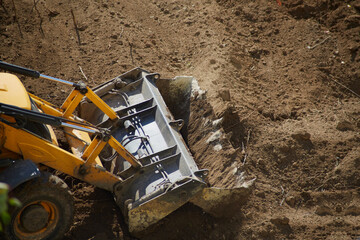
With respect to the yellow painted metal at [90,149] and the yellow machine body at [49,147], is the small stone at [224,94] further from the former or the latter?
the yellow painted metal at [90,149]

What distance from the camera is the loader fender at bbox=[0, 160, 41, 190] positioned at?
3781mm

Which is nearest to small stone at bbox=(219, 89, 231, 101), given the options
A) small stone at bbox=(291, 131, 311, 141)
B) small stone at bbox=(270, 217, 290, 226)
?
small stone at bbox=(291, 131, 311, 141)

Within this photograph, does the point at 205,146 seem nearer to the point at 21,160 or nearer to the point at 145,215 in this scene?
the point at 145,215

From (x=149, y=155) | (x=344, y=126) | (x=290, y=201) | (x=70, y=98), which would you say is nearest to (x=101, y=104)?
(x=70, y=98)

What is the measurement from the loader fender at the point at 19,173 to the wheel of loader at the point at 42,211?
16 cm

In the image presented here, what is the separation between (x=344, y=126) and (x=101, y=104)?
13.3 feet

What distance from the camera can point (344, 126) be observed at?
6324 millimetres

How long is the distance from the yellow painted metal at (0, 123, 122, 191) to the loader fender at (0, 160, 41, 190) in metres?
0.17

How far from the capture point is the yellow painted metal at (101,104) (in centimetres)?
477

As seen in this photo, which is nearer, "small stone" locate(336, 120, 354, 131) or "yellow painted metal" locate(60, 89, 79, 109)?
"yellow painted metal" locate(60, 89, 79, 109)

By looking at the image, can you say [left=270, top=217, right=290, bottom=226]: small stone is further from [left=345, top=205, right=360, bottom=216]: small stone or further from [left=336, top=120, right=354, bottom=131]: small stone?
[left=336, top=120, right=354, bottom=131]: small stone

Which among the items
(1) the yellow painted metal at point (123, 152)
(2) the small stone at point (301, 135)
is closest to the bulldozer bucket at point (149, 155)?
(1) the yellow painted metal at point (123, 152)

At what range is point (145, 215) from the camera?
4457 millimetres

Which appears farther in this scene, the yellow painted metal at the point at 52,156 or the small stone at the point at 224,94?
the small stone at the point at 224,94
